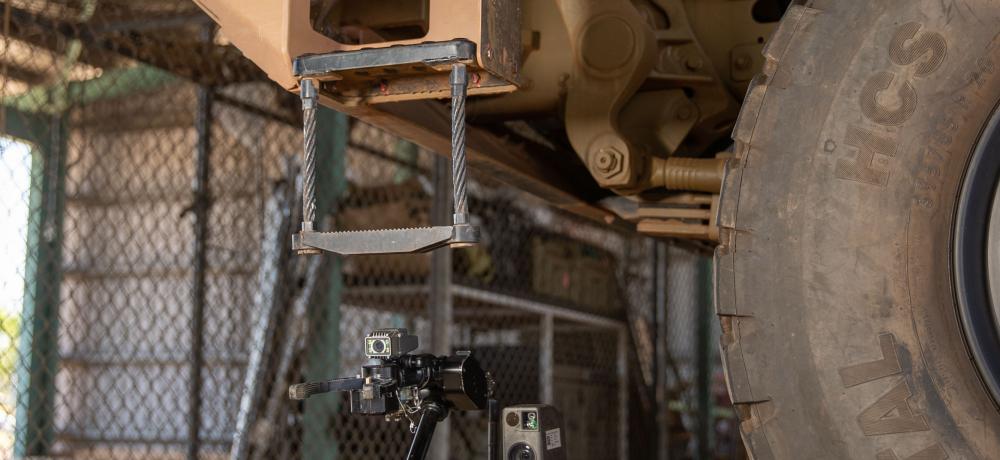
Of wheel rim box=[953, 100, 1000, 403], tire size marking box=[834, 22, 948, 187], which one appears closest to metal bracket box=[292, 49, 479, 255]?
tire size marking box=[834, 22, 948, 187]

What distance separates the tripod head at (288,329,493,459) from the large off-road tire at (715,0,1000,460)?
0.90m

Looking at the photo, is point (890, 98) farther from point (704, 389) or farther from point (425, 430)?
point (704, 389)

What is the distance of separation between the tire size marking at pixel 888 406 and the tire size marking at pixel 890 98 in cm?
26

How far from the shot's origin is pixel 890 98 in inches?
65.2

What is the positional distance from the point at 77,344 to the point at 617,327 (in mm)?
5479

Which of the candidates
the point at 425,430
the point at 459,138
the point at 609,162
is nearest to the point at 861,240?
the point at 459,138

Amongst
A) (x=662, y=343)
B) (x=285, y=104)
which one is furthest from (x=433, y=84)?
(x=662, y=343)

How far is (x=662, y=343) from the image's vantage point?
834 cm

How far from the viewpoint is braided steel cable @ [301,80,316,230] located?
1.90 meters

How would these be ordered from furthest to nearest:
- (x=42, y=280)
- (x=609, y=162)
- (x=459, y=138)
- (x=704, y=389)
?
(x=704, y=389) < (x=42, y=280) < (x=609, y=162) < (x=459, y=138)

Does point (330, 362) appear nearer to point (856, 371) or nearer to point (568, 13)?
point (568, 13)

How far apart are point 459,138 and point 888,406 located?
81 cm

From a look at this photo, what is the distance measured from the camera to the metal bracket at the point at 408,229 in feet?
5.90

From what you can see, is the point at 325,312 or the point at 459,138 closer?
the point at 459,138
